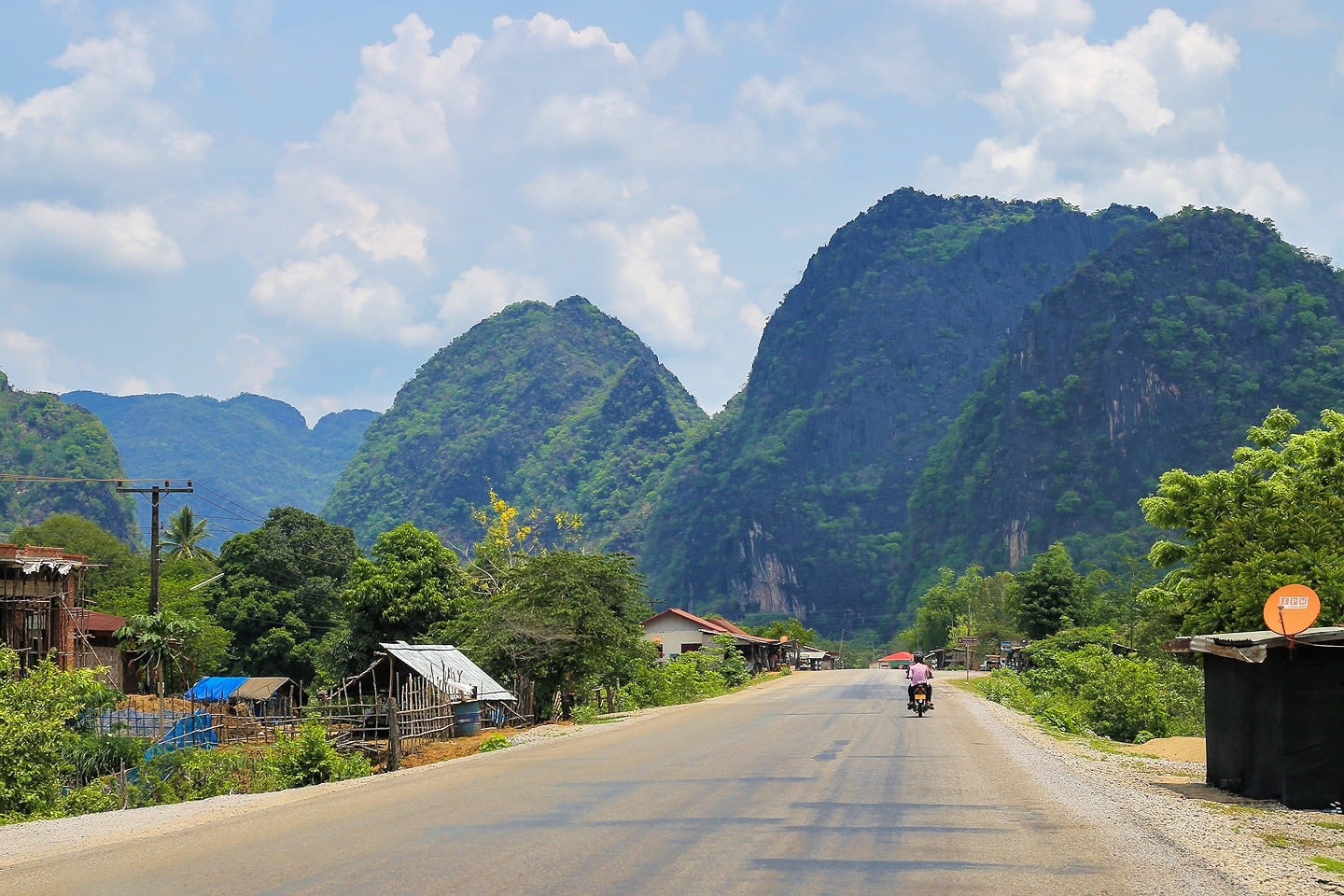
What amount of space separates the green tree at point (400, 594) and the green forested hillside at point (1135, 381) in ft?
368

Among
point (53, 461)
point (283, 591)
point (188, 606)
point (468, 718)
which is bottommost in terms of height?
point (468, 718)

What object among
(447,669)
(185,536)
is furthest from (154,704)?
(185,536)

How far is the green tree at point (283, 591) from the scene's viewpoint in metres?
62.7

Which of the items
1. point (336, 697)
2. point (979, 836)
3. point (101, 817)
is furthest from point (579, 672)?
point (979, 836)

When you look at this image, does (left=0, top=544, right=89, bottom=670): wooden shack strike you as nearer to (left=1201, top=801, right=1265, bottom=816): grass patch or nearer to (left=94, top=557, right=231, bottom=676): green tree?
(left=94, top=557, right=231, bottom=676): green tree

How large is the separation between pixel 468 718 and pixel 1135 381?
145423 millimetres

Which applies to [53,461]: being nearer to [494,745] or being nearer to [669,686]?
[669,686]

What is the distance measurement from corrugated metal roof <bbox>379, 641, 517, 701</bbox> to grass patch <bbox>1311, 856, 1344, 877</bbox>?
24.7 m

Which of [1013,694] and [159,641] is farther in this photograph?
[1013,694]

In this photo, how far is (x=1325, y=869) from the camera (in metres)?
9.83

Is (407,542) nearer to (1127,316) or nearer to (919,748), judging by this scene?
(919,748)

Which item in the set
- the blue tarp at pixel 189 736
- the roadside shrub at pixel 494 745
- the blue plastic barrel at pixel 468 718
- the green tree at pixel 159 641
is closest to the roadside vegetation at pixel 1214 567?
the roadside shrub at pixel 494 745

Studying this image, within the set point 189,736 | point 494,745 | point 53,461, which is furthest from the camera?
point 53,461

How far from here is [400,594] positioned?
4847 cm
